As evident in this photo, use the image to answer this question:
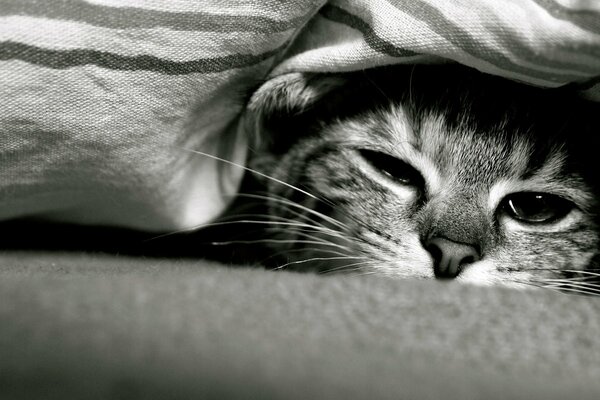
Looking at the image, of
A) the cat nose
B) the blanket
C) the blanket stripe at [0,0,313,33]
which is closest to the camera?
the blanket

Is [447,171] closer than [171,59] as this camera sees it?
No

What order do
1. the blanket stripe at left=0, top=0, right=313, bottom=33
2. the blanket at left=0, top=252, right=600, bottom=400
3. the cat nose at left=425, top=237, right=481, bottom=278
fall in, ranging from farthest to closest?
1. the cat nose at left=425, top=237, right=481, bottom=278
2. the blanket stripe at left=0, top=0, right=313, bottom=33
3. the blanket at left=0, top=252, right=600, bottom=400

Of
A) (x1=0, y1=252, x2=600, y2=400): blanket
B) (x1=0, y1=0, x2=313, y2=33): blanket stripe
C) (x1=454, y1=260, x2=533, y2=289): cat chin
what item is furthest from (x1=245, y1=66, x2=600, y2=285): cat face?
(x1=0, y1=252, x2=600, y2=400): blanket

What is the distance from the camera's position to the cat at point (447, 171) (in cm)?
83

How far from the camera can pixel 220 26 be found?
72 centimetres

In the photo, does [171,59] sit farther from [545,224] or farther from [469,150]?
[545,224]

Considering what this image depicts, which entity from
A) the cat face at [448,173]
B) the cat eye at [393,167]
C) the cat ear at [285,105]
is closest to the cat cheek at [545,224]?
the cat face at [448,173]

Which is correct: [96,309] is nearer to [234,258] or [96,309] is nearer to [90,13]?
[90,13]

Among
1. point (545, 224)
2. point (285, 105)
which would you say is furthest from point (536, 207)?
point (285, 105)

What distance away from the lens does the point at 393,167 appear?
92 cm

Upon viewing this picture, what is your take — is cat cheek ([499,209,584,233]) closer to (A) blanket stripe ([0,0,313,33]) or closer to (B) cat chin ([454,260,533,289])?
(B) cat chin ([454,260,533,289])

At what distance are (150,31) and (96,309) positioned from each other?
361 mm

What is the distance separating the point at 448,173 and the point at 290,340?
1.59ft

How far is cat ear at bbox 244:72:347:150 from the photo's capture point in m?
0.83
